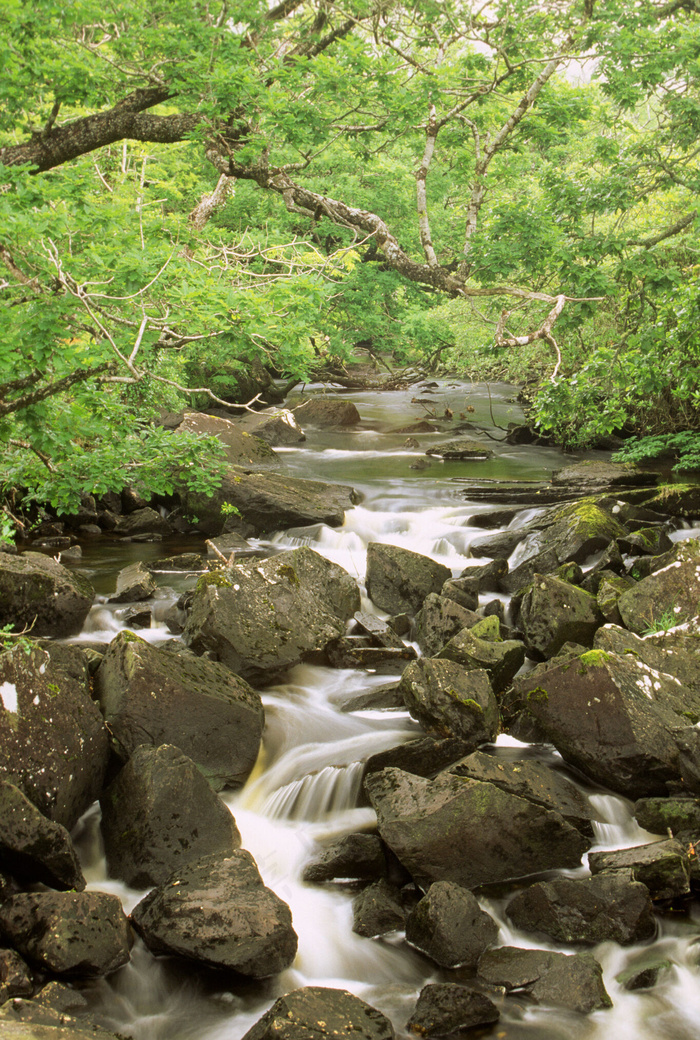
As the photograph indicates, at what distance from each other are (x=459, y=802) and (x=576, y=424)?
13.1m

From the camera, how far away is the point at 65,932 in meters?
3.85

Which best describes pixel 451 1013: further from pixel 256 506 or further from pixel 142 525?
pixel 142 525

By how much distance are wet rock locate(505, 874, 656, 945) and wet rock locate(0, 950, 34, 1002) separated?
2607 mm

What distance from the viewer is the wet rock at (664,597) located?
696 centimetres

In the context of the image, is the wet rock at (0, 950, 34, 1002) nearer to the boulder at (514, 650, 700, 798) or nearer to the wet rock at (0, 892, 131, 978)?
the wet rock at (0, 892, 131, 978)

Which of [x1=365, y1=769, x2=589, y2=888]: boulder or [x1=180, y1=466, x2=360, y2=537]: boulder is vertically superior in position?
[x1=180, y1=466, x2=360, y2=537]: boulder

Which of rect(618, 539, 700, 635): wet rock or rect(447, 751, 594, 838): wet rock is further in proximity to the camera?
rect(618, 539, 700, 635): wet rock

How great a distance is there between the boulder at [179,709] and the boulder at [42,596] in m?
1.92

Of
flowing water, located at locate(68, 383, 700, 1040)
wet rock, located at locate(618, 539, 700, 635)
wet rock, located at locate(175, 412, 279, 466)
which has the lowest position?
flowing water, located at locate(68, 383, 700, 1040)

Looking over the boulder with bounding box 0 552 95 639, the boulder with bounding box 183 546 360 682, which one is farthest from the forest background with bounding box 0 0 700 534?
the boulder with bounding box 183 546 360 682

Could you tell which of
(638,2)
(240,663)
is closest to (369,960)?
(240,663)

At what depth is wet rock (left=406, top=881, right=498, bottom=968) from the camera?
418 cm

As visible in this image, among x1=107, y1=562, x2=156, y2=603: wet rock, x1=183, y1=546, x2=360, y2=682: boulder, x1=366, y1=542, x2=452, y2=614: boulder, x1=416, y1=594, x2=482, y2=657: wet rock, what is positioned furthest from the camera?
x1=366, y1=542, x2=452, y2=614: boulder

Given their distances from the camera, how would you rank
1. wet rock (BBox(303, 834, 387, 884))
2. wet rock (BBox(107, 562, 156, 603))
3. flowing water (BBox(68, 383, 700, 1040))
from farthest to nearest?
1. wet rock (BBox(107, 562, 156, 603))
2. wet rock (BBox(303, 834, 387, 884))
3. flowing water (BBox(68, 383, 700, 1040))
